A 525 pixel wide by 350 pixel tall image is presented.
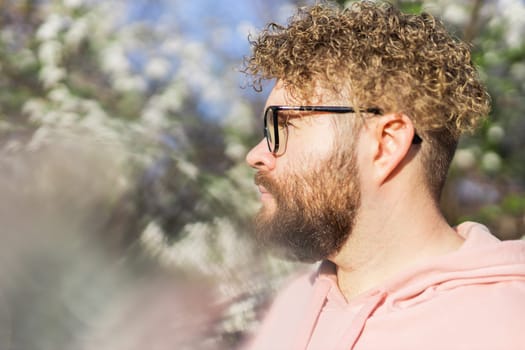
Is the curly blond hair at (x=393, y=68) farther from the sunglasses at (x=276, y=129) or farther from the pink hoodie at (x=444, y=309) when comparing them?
the pink hoodie at (x=444, y=309)

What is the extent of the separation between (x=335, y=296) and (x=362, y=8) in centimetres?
65

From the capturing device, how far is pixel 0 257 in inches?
89.4

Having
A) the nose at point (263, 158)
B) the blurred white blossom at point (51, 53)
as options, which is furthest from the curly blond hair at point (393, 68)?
the blurred white blossom at point (51, 53)

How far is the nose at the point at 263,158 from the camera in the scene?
1.54 meters

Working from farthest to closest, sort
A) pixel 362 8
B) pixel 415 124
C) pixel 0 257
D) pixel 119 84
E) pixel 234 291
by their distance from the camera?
1. pixel 119 84
2. pixel 0 257
3. pixel 234 291
4. pixel 362 8
5. pixel 415 124

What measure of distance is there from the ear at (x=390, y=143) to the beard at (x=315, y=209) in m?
0.05

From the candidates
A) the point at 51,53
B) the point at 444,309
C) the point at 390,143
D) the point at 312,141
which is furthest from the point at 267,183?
the point at 51,53

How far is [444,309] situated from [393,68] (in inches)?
19.6

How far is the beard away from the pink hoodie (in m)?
0.14

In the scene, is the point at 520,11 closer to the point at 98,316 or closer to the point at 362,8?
the point at 362,8

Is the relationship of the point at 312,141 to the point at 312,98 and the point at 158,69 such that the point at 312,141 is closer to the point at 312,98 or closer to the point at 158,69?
the point at 312,98

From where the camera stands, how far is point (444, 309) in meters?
1.29

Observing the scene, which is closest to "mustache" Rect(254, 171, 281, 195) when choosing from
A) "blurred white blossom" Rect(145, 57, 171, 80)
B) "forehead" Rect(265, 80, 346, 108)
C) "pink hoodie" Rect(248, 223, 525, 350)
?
"forehead" Rect(265, 80, 346, 108)

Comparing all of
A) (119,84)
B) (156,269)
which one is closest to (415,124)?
(156,269)
